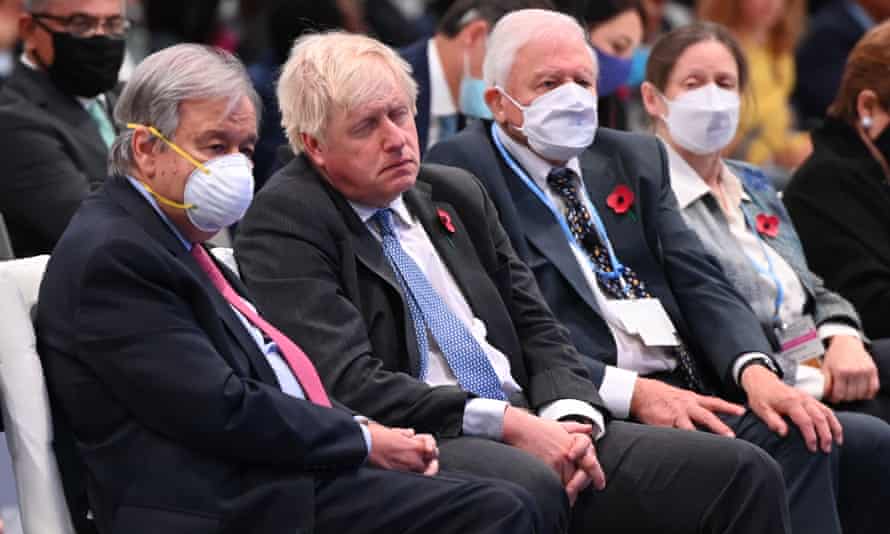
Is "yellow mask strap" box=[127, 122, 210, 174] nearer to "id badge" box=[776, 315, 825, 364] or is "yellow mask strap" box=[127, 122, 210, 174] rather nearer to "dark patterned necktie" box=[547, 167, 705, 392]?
"dark patterned necktie" box=[547, 167, 705, 392]

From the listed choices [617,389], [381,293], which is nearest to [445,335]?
[381,293]

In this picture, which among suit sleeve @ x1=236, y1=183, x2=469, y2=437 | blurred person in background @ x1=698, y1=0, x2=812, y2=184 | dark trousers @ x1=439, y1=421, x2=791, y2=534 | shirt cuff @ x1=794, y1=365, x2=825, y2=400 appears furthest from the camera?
blurred person in background @ x1=698, y1=0, x2=812, y2=184

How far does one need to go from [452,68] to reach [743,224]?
1447 millimetres

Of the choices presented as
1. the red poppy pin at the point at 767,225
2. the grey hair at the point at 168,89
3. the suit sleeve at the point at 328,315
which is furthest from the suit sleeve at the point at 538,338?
the red poppy pin at the point at 767,225

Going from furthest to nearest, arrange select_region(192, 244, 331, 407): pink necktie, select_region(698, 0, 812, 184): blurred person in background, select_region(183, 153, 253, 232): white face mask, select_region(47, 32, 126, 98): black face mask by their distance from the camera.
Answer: select_region(698, 0, 812, 184): blurred person in background, select_region(47, 32, 126, 98): black face mask, select_region(192, 244, 331, 407): pink necktie, select_region(183, 153, 253, 232): white face mask

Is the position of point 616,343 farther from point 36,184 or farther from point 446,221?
point 36,184

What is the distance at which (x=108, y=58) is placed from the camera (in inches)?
192

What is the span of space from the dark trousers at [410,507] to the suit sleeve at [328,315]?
0.98 ft

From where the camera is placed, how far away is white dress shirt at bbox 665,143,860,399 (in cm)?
458

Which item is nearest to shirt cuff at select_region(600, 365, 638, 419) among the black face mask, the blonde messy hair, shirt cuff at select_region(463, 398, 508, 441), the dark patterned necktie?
the dark patterned necktie

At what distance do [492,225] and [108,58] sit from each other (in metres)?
1.55

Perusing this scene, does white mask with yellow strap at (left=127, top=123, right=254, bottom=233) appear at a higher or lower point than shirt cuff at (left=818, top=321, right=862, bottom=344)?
higher

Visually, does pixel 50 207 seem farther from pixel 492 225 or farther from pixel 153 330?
pixel 153 330

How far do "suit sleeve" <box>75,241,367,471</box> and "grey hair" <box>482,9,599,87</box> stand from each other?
1.50 meters
